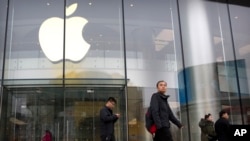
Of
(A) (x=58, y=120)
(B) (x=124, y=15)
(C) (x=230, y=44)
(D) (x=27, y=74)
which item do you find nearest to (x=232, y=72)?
(C) (x=230, y=44)

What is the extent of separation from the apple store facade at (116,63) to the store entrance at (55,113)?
31 mm

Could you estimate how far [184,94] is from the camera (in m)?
11.7

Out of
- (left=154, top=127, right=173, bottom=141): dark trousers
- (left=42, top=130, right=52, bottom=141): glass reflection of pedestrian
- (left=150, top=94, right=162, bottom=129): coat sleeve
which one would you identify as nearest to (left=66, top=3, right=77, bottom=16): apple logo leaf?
(left=42, top=130, right=52, bottom=141): glass reflection of pedestrian

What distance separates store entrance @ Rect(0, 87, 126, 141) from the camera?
1091 centimetres

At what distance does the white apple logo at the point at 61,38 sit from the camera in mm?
11820

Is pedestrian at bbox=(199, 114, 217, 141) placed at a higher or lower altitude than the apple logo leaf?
lower

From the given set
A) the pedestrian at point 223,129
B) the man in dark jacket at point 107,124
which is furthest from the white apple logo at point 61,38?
the pedestrian at point 223,129

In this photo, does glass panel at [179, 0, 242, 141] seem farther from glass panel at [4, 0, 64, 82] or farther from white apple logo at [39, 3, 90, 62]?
glass panel at [4, 0, 64, 82]

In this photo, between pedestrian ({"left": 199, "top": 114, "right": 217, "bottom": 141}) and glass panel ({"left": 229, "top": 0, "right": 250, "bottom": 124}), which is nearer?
pedestrian ({"left": 199, "top": 114, "right": 217, "bottom": 141})

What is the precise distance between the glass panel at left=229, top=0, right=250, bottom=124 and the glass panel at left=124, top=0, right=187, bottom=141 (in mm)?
2137

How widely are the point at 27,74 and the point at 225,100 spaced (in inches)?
260

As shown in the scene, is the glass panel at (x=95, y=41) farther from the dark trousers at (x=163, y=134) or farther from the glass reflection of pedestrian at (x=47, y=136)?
the dark trousers at (x=163, y=134)

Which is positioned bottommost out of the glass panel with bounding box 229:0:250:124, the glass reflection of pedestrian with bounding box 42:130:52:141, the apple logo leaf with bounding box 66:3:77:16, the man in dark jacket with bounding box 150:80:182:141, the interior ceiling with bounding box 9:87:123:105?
the glass reflection of pedestrian with bounding box 42:130:52:141

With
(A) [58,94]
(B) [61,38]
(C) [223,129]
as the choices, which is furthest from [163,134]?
(B) [61,38]
